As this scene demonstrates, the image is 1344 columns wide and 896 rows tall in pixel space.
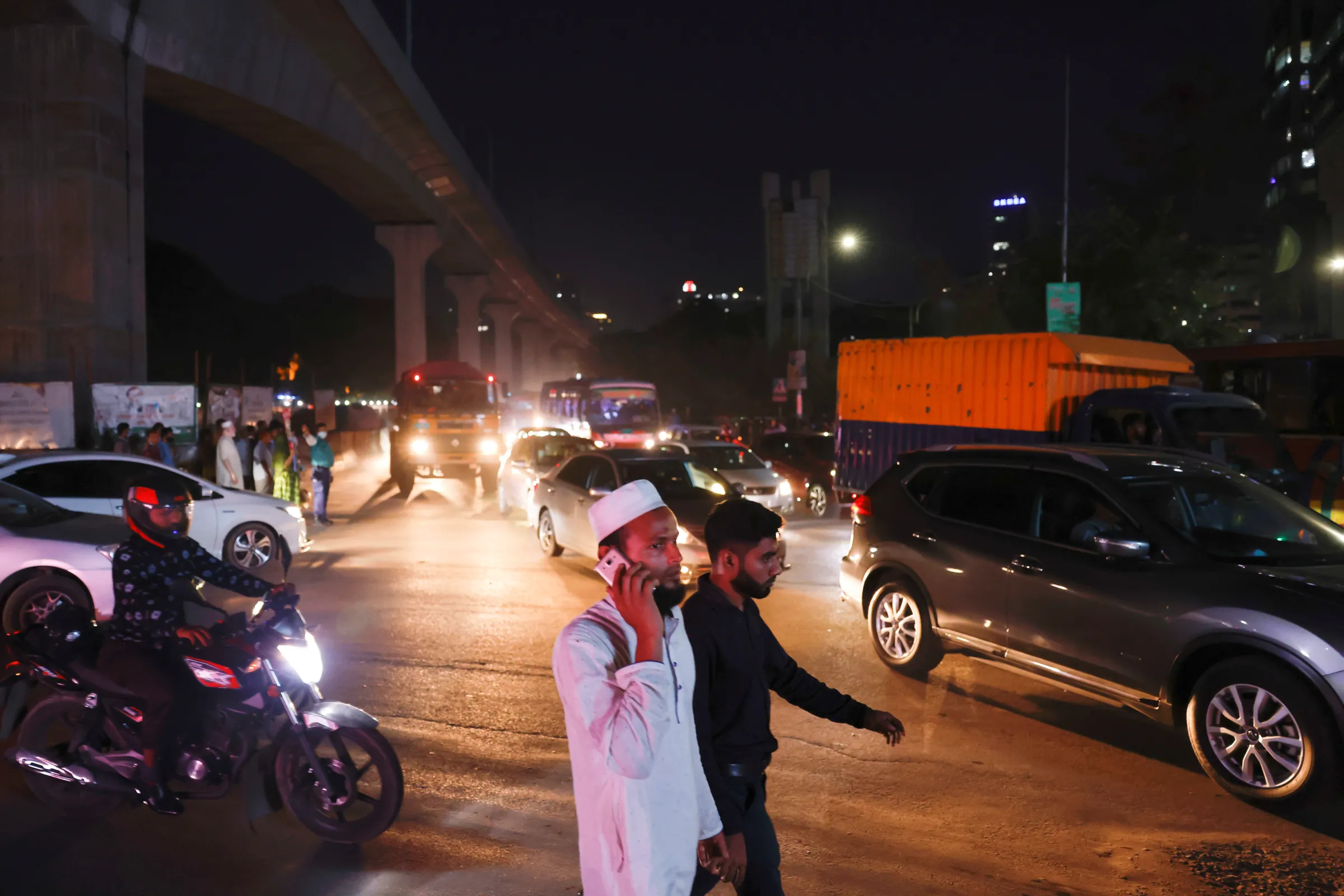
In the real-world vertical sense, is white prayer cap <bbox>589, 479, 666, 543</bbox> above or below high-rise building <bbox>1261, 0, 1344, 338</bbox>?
below

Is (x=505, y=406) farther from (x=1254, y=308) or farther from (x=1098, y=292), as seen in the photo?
(x=1254, y=308)

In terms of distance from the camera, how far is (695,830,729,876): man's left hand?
2.60m

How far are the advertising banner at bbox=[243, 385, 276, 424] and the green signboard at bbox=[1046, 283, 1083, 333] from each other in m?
18.1

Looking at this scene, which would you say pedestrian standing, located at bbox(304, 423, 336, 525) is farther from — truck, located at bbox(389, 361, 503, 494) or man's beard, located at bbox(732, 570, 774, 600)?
man's beard, located at bbox(732, 570, 774, 600)

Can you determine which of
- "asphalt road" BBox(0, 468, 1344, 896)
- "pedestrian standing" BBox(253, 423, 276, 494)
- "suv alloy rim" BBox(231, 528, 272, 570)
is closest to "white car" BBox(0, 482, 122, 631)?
"asphalt road" BBox(0, 468, 1344, 896)

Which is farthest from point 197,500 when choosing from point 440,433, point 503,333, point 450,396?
point 503,333

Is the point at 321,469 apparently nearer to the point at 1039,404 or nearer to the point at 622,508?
the point at 1039,404

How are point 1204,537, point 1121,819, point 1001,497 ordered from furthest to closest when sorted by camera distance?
point 1001,497 < point 1204,537 < point 1121,819

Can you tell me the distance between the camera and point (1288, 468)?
1107 cm

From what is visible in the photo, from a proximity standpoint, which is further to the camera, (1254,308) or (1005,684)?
(1254,308)

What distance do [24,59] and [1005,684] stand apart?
1929 cm

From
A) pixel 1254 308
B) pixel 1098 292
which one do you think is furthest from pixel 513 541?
pixel 1254 308

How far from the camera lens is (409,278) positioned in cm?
4316

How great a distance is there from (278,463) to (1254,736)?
16.1 m
